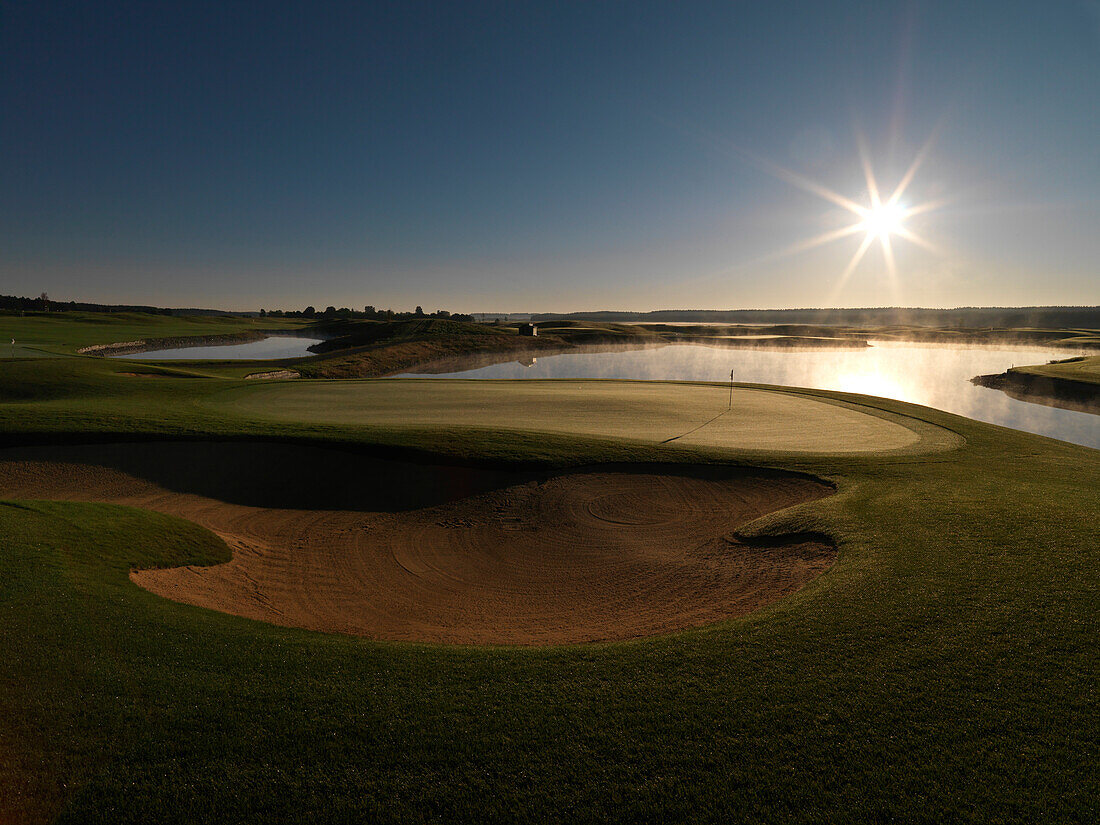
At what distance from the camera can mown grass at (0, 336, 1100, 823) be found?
362cm

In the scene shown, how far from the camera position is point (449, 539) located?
407 inches

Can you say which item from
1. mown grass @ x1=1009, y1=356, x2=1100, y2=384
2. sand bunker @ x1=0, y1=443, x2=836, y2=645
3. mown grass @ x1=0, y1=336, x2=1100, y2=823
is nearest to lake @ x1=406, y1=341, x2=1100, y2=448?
mown grass @ x1=1009, y1=356, x2=1100, y2=384

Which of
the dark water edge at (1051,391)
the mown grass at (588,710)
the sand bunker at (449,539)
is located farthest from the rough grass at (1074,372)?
the mown grass at (588,710)

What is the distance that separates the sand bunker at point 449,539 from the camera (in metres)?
7.26

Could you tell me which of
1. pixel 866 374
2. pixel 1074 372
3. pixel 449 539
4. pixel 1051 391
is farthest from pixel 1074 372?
pixel 449 539

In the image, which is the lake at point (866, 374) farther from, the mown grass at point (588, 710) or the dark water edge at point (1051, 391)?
the mown grass at point (588, 710)

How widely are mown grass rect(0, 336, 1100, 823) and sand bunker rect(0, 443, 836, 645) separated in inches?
44.1

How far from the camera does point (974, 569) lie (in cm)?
677

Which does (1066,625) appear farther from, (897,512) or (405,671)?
(405,671)

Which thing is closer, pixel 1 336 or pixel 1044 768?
pixel 1044 768

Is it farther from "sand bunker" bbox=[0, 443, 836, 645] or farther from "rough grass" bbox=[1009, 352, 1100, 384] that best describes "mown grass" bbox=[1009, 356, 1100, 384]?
"sand bunker" bbox=[0, 443, 836, 645]

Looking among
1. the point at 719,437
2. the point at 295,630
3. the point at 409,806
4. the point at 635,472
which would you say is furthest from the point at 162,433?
the point at 719,437

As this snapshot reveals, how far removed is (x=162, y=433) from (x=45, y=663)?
11.3m

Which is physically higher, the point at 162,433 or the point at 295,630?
the point at 162,433
